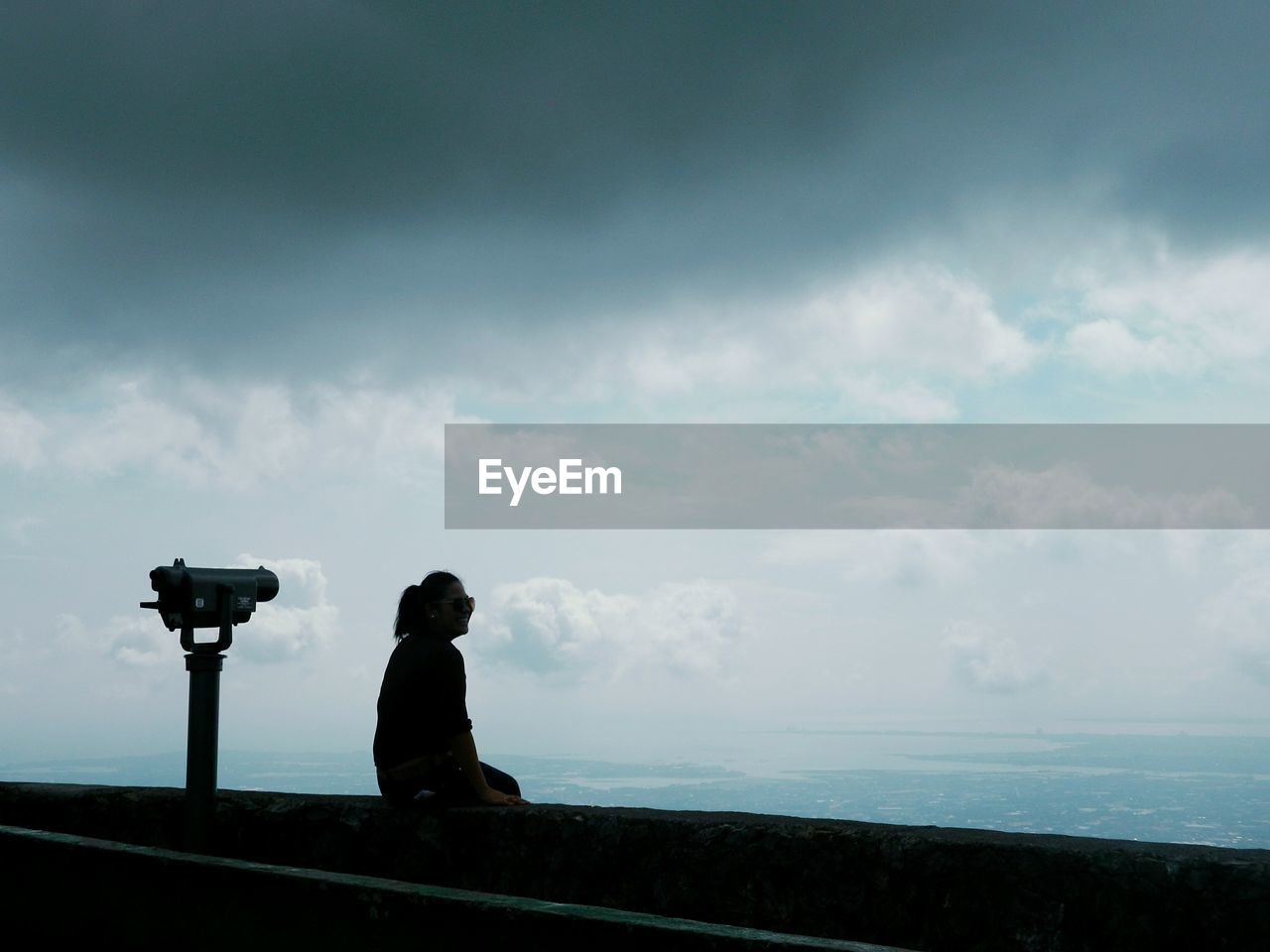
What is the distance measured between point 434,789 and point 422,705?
360mm

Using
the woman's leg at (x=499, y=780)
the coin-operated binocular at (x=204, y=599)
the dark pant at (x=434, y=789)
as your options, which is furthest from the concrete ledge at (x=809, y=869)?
the coin-operated binocular at (x=204, y=599)

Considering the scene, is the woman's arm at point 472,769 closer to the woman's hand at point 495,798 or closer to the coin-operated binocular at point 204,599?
the woman's hand at point 495,798

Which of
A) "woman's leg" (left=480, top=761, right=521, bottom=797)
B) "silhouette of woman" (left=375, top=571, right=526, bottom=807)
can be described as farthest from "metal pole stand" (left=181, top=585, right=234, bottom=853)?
"woman's leg" (left=480, top=761, right=521, bottom=797)

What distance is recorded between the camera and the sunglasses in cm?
499

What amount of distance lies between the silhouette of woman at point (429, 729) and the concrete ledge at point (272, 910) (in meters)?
1.20

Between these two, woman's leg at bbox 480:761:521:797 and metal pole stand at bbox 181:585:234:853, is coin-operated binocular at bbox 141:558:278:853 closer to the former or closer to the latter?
metal pole stand at bbox 181:585:234:853

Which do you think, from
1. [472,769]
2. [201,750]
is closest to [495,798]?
[472,769]

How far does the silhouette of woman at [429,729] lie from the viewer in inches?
186

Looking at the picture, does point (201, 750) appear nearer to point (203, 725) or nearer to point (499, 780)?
point (203, 725)

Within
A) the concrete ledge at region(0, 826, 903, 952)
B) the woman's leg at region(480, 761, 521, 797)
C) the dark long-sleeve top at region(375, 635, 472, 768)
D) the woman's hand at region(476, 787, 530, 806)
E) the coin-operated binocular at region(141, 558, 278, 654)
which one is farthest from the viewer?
→ the coin-operated binocular at region(141, 558, 278, 654)

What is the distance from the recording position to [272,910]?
3141mm

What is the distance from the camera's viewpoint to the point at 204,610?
540cm

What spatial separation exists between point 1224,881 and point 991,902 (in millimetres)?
673

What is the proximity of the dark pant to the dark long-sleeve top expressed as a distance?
0.29 feet
